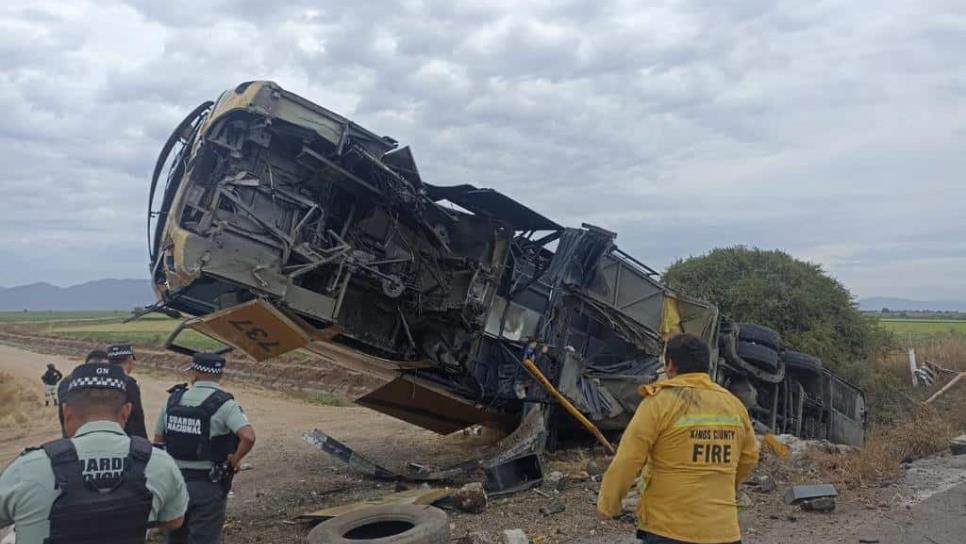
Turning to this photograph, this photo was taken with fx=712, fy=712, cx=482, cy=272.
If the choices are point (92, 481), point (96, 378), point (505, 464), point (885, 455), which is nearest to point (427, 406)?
point (505, 464)

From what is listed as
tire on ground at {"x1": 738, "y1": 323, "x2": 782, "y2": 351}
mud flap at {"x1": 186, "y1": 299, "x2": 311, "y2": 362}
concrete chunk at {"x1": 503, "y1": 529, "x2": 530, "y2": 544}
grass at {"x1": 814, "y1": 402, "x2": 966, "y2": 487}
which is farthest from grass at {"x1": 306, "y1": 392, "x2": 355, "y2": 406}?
concrete chunk at {"x1": 503, "y1": 529, "x2": 530, "y2": 544}

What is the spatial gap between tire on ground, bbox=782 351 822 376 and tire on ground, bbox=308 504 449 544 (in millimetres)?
6839

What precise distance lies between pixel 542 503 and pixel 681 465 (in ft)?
12.8

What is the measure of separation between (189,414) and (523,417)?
476 centimetres

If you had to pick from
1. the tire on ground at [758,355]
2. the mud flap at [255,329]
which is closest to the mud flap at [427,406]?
the mud flap at [255,329]

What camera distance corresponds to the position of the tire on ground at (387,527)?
5000mm

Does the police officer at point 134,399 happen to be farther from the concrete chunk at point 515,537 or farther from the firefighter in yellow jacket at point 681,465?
the firefighter in yellow jacket at point 681,465

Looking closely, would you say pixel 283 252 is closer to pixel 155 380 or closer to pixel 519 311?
pixel 519 311

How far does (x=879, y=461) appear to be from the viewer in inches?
294

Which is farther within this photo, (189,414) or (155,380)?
(155,380)

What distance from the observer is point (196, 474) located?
4348 millimetres

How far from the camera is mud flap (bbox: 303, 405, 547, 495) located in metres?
7.15

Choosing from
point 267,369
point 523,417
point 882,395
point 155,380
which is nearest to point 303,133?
point 523,417

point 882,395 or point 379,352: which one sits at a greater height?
point 379,352
